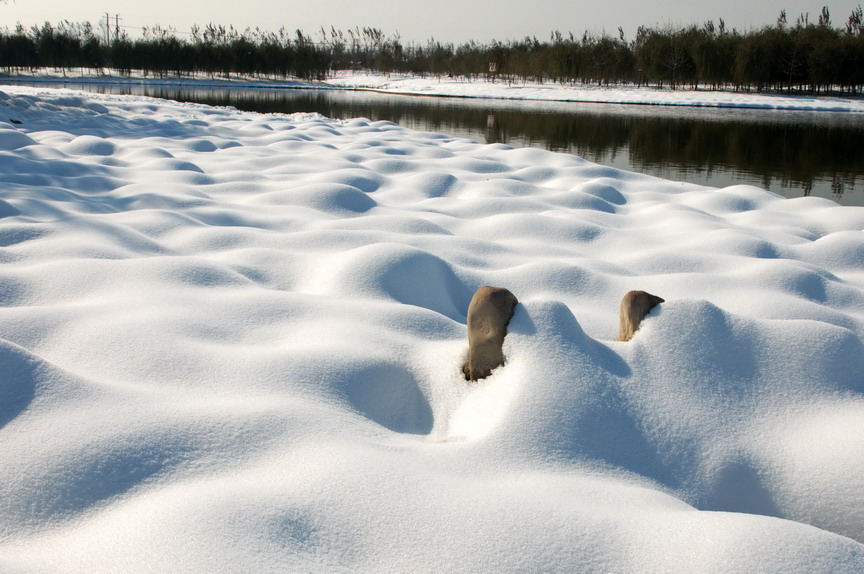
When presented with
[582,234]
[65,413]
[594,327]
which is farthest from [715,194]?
[65,413]

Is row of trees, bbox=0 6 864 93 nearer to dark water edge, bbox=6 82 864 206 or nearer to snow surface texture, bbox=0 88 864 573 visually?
dark water edge, bbox=6 82 864 206

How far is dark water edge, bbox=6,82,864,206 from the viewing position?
6893 millimetres

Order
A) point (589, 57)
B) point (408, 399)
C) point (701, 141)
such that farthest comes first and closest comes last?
point (589, 57) → point (701, 141) → point (408, 399)

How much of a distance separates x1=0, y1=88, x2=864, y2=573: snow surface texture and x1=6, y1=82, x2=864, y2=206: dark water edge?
3.94 m

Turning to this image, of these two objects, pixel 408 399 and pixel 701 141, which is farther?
pixel 701 141

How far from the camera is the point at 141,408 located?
4.48 ft

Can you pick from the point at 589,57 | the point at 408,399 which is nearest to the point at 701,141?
the point at 408,399

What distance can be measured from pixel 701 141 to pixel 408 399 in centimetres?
977

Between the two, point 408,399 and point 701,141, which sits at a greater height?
point 701,141

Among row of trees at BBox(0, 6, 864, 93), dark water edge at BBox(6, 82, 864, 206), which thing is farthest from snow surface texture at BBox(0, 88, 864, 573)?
row of trees at BBox(0, 6, 864, 93)

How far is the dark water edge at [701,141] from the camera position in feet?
22.6

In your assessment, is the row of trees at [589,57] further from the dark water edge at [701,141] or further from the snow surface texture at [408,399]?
the snow surface texture at [408,399]

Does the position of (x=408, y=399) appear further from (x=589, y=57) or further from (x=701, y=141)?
(x=589, y=57)

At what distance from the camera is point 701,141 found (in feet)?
33.0
